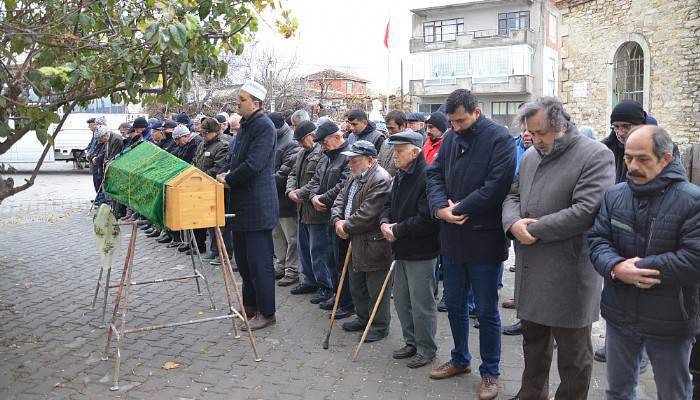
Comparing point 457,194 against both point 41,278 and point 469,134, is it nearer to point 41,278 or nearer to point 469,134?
point 469,134

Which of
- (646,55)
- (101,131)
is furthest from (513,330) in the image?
(646,55)

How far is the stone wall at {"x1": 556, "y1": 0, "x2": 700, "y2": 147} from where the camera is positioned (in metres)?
15.9

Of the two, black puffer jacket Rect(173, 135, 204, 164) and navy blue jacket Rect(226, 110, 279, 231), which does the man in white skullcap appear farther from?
black puffer jacket Rect(173, 135, 204, 164)

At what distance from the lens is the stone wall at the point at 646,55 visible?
52.3 feet

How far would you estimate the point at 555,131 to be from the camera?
384cm

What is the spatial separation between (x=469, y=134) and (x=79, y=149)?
2085 cm

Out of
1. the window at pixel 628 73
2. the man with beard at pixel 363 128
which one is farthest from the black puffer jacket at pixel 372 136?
the window at pixel 628 73

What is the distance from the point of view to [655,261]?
3.11 m

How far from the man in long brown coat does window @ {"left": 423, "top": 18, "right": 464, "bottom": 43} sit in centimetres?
4134

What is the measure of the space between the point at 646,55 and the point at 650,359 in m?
16.1

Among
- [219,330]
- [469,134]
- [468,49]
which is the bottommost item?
[219,330]

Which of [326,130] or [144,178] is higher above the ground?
[326,130]

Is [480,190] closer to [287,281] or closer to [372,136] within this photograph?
[372,136]

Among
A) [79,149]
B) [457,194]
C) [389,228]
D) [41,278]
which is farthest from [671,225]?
[79,149]
